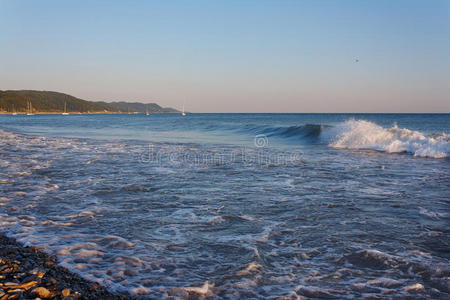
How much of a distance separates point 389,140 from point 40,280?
59.8 feet

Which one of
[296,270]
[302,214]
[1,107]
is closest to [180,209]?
[302,214]

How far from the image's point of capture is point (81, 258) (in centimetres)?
372

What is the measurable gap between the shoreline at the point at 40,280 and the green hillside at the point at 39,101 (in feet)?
539

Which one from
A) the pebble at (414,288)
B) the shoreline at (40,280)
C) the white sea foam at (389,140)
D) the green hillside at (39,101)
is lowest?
the pebble at (414,288)

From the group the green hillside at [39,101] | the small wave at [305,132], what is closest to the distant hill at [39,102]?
the green hillside at [39,101]

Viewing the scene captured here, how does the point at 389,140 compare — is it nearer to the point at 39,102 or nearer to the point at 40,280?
the point at 40,280

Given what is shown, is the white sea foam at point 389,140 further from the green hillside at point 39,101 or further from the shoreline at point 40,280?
the green hillside at point 39,101

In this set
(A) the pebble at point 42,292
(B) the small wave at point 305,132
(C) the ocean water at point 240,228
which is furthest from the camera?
(B) the small wave at point 305,132

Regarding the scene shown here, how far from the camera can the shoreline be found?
2631 millimetres

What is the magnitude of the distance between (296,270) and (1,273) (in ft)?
9.37

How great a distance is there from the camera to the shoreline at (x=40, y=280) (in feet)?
8.63

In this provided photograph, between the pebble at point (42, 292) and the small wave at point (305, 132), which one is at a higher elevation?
the small wave at point (305, 132)

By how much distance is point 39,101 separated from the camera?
17162 centimetres

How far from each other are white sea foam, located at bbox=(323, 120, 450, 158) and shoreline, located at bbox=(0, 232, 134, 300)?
588 inches
